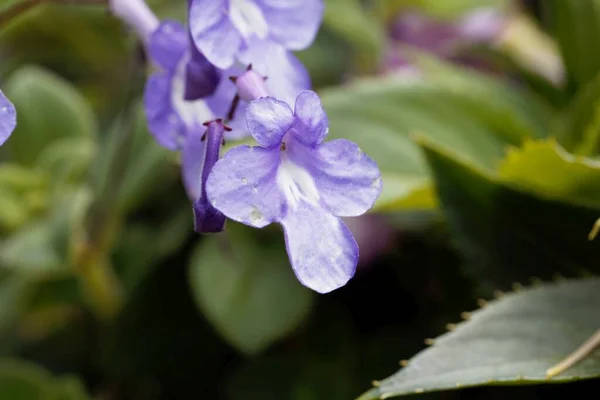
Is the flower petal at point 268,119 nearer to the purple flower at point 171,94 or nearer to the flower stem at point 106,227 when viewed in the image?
the purple flower at point 171,94

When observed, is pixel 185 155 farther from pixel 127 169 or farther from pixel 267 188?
pixel 127 169

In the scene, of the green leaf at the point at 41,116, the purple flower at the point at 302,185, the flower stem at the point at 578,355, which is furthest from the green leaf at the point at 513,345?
the green leaf at the point at 41,116

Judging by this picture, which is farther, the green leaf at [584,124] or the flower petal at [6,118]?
the green leaf at [584,124]

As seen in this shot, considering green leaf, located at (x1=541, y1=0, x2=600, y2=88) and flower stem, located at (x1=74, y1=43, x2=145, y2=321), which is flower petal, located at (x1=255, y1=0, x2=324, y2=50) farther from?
green leaf, located at (x1=541, y1=0, x2=600, y2=88)

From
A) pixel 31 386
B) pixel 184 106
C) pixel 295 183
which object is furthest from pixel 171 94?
pixel 31 386

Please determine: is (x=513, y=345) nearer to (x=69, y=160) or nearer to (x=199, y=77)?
(x=199, y=77)

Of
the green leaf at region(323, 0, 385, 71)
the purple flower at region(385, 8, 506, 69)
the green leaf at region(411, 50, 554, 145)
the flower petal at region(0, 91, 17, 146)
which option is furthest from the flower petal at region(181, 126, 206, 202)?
the purple flower at region(385, 8, 506, 69)
